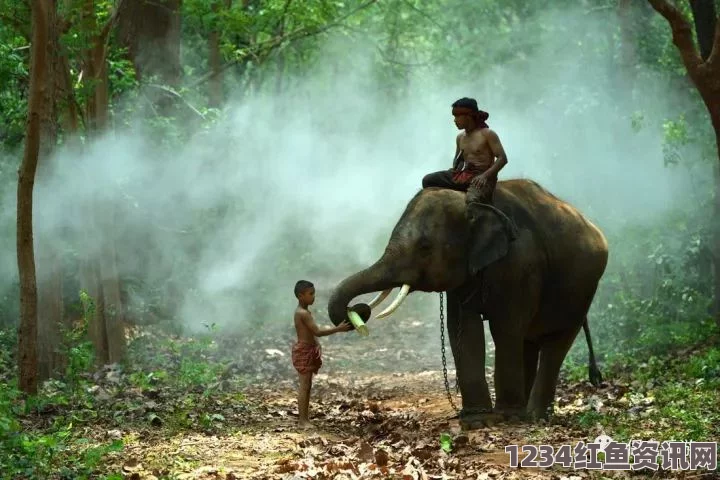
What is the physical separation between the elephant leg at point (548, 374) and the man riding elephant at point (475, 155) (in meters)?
1.98

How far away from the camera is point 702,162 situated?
742 inches

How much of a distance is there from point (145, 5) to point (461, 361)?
435 inches

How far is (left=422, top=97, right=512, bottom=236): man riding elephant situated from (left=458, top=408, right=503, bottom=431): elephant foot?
1.76 metres

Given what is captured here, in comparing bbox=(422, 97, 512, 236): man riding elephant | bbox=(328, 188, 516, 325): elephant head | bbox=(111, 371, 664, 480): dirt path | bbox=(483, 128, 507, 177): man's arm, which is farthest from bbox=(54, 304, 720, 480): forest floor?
bbox=(483, 128, 507, 177): man's arm

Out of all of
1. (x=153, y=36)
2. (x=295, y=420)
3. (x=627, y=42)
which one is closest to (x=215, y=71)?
(x=153, y=36)

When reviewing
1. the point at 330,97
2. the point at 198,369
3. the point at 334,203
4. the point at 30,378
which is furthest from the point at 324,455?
the point at 330,97

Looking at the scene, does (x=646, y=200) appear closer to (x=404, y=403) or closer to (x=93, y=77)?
(x=404, y=403)

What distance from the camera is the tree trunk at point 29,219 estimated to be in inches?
437

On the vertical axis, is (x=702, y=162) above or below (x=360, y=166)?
below

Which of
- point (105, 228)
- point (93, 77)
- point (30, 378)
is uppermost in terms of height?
point (93, 77)

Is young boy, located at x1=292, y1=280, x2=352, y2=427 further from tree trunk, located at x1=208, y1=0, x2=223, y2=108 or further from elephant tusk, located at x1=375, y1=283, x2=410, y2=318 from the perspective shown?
tree trunk, located at x1=208, y1=0, x2=223, y2=108

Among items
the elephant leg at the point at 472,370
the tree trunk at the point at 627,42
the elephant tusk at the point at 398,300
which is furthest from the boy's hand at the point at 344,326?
the tree trunk at the point at 627,42

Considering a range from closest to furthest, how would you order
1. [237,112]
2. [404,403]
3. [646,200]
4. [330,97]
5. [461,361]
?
[461,361] < [404,403] < [646,200] < [237,112] < [330,97]

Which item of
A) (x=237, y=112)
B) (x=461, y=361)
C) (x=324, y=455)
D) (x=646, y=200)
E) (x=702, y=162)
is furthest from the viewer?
(x=237, y=112)
